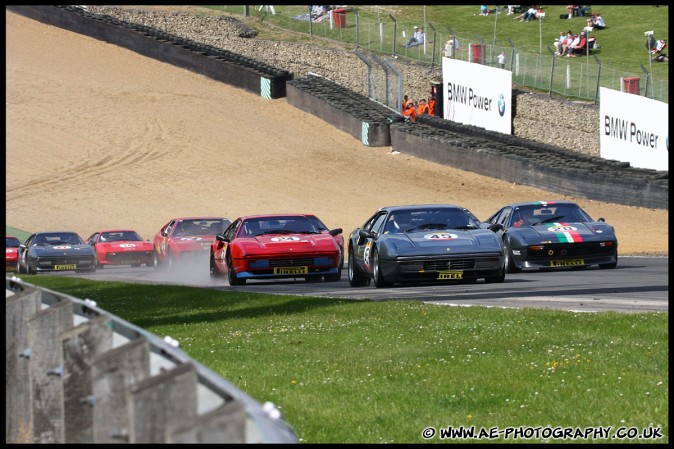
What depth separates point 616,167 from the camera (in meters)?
34.0

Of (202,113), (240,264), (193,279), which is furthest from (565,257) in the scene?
(202,113)

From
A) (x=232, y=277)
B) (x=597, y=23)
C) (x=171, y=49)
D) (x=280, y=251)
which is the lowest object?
(x=232, y=277)

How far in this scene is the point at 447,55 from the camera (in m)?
46.1

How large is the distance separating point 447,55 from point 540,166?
10.9 m

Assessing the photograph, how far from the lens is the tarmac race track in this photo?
49.3ft

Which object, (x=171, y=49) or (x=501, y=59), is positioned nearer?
(x=501, y=59)

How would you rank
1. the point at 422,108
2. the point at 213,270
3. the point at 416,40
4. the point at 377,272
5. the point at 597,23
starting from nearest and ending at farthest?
the point at 377,272, the point at 213,270, the point at 422,108, the point at 416,40, the point at 597,23

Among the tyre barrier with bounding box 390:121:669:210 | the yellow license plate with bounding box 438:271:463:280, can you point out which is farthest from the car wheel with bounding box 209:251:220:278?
the tyre barrier with bounding box 390:121:669:210

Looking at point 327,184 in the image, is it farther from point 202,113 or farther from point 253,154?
point 202,113

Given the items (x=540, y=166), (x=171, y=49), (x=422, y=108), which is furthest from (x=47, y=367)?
(x=171, y=49)

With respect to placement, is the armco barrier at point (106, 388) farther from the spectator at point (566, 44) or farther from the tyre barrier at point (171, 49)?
the tyre barrier at point (171, 49)

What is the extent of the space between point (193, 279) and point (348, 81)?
2768 cm

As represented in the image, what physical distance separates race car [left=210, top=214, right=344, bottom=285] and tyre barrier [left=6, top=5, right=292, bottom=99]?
2900 cm

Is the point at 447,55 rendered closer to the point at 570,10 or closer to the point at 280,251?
the point at 570,10
